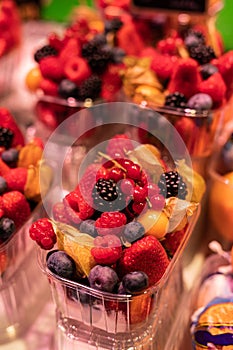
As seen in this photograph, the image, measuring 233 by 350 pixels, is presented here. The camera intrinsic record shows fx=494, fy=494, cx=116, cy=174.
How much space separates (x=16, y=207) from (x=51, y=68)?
467 mm

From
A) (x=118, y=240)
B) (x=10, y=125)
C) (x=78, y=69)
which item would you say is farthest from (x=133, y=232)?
(x=78, y=69)

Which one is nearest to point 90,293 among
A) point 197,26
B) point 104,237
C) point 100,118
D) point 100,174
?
point 104,237

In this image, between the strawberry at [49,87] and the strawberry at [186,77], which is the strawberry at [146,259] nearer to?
the strawberry at [186,77]

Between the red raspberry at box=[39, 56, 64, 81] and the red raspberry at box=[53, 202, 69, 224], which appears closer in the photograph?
the red raspberry at box=[53, 202, 69, 224]

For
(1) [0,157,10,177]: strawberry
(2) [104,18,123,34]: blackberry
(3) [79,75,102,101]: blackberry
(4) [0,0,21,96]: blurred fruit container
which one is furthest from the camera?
(4) [0,0,21,96]: blurred fruit container

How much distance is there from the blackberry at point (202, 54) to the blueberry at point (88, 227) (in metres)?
0.61

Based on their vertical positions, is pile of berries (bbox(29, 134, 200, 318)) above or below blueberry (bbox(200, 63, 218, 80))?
below

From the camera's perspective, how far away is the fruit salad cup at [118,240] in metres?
0.83

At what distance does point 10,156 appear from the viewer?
1099 mm

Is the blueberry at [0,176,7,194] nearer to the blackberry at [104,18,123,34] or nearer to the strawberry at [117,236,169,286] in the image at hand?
the strawberry at [117,236,169,286]

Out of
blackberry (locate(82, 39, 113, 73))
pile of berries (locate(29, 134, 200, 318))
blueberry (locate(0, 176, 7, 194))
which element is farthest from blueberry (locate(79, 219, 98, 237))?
blackberry (locate(82, 39, 113, 73))

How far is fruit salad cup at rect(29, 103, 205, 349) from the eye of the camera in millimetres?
830

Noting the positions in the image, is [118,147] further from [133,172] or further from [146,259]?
[146,259]

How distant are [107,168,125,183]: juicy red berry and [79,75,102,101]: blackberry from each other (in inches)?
16.8
